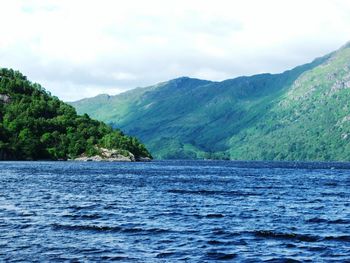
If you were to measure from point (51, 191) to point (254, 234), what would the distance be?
53935mm

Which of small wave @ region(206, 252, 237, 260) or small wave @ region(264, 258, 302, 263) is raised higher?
small wave @ region(206, 252, 237, 260)

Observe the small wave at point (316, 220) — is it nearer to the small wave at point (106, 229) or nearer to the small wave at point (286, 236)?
the small wave at point (286, 236)

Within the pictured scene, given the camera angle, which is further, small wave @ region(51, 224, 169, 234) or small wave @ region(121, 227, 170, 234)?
small wave @ region(51, 224, 169, 234)

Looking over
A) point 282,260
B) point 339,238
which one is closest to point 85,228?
point 282,260

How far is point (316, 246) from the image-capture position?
1906 inches

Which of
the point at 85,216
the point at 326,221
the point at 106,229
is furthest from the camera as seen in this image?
the point at 326,221

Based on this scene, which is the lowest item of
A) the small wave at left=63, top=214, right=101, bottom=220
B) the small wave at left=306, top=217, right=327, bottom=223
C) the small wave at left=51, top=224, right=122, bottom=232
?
the small wave at left=306, top=217, right=327, bottom=223

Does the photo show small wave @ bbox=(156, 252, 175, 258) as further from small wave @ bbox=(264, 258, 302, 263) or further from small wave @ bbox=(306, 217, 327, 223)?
small wave @ bbox=(306, 217, 327, 223)

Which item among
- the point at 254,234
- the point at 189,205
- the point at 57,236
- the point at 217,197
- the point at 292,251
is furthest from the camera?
the point at 217,197

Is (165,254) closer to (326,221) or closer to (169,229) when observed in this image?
(169,229)

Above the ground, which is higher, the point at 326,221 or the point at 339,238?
the point at 326,221

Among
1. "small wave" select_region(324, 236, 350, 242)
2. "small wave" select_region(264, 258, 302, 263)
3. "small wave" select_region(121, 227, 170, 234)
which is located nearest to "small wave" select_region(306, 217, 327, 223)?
"small wave" select_region(324, 236, 350, 242)

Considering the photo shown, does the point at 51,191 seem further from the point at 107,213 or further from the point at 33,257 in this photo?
the point at 33,257

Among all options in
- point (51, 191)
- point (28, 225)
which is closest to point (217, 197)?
point (51, 191)
